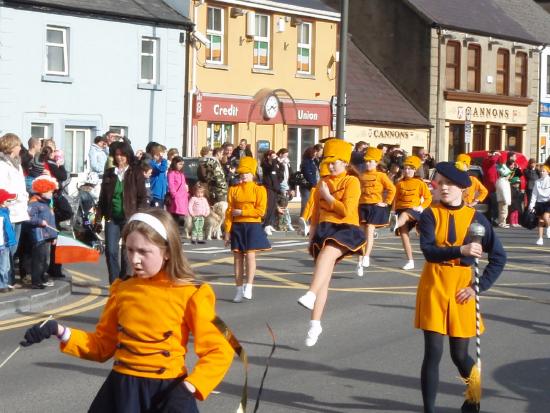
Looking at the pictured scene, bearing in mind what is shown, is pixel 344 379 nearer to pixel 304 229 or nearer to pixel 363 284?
pixel 363 284

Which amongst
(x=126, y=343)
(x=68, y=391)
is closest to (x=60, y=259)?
(x=68, y=391)

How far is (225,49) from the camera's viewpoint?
3447cm

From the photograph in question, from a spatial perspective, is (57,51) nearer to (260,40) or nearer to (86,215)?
(260,40)

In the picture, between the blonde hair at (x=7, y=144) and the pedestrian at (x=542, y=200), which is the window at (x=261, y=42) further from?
the blonde hair at (x=7, y=144)

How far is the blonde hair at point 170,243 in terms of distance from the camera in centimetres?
488

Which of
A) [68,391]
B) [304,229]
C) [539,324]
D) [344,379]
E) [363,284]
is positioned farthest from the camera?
[304,229]

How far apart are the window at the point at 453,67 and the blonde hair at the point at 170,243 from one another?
41.6m

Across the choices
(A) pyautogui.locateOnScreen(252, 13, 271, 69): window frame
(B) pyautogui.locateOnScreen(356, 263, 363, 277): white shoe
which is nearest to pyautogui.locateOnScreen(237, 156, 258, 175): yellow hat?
(B) pyautogui.locateOnScreen(356, 263, 363, 277): white shoe

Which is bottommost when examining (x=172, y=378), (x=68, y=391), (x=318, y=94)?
(x=68, y=391)

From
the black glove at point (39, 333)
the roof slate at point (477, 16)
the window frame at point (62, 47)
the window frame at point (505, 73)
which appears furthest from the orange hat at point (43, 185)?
the window frame at point (505, 73)

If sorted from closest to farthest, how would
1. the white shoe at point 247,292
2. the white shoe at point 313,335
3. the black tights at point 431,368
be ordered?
1. the black tights at point 431,368
2. the white shoe at point 313,335
3. the white shoe at point 247,292

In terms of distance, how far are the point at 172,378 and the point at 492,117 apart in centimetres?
4475

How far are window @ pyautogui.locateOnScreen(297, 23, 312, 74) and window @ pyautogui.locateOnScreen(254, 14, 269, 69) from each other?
1.65m

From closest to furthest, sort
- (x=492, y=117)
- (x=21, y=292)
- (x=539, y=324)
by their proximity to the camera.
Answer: (x=539, y=324), (x=21, y=292), (x=492, y=117)
